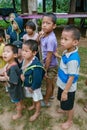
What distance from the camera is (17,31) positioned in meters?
3.94

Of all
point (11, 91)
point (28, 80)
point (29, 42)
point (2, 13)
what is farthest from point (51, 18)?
point (2, 13)

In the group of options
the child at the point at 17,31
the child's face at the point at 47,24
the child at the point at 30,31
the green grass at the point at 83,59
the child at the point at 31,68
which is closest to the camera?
the child at the point at 31,68

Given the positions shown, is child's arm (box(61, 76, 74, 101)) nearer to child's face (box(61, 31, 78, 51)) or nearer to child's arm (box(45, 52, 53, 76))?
child's face (box(61, 31, 78, 51))

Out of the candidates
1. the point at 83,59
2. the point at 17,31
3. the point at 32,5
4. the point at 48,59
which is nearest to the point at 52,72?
the point at 48,59

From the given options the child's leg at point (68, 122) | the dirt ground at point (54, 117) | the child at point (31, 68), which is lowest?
the dirt ground at point (54, 117)

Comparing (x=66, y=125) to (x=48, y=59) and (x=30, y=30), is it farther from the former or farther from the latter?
(x=30, y=30)

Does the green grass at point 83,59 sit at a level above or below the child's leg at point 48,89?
below

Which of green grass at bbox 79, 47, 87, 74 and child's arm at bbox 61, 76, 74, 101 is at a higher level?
child's arm at bbox 61, 76, 74, 101

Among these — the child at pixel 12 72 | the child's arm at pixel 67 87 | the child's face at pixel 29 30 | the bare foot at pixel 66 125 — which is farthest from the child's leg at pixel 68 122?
the child's face at pixel 29 30

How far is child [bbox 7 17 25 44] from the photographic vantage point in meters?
3.80

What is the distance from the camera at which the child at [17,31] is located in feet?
12.5

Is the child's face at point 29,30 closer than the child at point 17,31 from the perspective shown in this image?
Yes

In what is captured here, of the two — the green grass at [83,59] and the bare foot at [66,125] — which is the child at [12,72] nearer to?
the bare foot at [66,125]

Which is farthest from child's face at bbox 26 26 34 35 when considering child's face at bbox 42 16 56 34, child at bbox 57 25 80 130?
child at bbox 57 25 80 130
